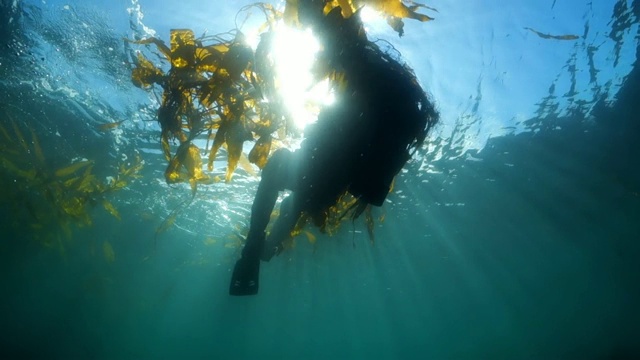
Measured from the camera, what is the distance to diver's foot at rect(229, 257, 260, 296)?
102 inches

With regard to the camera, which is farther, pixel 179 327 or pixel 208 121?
pixel 179 327

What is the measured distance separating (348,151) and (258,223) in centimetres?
86

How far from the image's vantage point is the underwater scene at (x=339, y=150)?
3.72 meters

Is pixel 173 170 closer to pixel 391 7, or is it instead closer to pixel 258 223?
pixel 258 223

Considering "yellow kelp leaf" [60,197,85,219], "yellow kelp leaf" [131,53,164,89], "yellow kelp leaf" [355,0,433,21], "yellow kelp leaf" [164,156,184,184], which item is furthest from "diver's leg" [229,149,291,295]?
"yellow kelp leaf" [60,197,85,219]

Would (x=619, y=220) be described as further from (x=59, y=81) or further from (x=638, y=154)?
(x=59, y=81)

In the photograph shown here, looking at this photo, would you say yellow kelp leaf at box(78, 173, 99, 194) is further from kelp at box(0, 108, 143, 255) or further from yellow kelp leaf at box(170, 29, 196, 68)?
yellow kelp leaf at box(170, 29, 196, 68)

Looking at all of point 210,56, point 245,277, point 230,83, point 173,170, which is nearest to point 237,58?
point 230,83

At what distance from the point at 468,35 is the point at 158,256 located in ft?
127

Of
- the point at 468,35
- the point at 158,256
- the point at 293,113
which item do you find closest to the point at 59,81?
the point at 293,113

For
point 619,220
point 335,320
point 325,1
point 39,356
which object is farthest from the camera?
point 335,320

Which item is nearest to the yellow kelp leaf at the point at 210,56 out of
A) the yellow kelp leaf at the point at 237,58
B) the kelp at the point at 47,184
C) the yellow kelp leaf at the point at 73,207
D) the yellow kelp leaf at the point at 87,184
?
the yellow kelp leaf at the point at 237,58

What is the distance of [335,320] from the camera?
68562mm

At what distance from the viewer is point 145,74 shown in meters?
4.16
